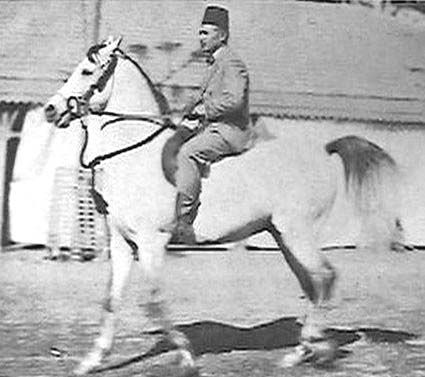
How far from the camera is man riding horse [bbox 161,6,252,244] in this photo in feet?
9.54

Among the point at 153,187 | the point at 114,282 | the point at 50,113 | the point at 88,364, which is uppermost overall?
the point at 50,113

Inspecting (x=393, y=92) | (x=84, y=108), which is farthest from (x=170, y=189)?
(x=393, y=92)

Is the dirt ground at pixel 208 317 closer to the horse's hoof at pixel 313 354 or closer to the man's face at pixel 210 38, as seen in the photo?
the horse's hoof at pixel 313 354

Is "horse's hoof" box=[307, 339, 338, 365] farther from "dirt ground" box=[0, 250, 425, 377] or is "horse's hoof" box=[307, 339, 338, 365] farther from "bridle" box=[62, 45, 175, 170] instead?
"bridle" box=[62, 45, 175, 170]

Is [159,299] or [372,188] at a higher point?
[372,188]

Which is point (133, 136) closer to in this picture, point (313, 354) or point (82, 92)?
point (82, 92)

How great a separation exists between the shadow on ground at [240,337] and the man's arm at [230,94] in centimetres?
62

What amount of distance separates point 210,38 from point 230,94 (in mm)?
190

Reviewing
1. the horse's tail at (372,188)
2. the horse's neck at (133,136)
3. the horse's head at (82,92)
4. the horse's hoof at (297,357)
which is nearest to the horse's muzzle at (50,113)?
the horse's head at (82,92)

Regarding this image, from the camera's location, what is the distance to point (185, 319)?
9.62ft

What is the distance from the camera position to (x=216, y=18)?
303 centimetres

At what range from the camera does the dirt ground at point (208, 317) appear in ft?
9.46

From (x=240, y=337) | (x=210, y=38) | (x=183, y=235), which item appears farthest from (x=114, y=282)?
(x=210, y=38)

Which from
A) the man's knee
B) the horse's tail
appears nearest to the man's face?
the man's knee
